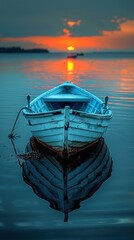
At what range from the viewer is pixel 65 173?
9.53 m

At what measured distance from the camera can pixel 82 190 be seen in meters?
8.46

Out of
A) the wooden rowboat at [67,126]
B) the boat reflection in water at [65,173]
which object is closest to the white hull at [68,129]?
the wooden rowboat at [67,126]

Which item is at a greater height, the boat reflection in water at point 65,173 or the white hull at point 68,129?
the white hull at point 68,129

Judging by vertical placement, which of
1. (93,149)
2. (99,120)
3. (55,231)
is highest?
(99,120)

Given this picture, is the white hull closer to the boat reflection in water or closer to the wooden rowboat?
the wooden rowboat

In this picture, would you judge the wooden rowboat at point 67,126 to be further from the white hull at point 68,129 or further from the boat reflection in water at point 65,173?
the boat reflection in water at point 65,173

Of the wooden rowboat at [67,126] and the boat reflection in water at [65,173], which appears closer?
the boat reflection in water at [65,173]

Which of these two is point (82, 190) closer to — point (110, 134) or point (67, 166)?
point (67, 166)

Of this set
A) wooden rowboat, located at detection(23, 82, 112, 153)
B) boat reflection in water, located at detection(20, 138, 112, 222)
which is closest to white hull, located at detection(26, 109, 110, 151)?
wooden rowboat, located at detection(23, 82, 112, 153)

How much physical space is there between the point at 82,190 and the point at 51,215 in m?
1.58

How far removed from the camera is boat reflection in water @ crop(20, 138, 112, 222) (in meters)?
8.05

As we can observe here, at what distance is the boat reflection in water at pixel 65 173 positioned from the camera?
805 cm

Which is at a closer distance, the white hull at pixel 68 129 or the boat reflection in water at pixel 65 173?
the boat reflection in water at pixel 65 173

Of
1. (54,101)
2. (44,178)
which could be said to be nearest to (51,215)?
(44,178)
